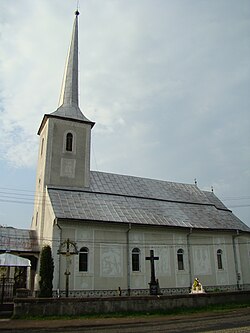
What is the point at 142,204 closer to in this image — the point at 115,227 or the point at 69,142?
the point at 115,227

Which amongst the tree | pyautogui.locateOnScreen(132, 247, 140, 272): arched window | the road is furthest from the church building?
the road

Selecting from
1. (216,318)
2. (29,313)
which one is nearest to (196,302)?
(216,318)

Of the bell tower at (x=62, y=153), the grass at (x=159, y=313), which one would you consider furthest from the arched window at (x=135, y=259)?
the grass at (x=159, y=313)

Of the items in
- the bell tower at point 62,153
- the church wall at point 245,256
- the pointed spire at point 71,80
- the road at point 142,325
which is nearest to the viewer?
the road at point 142,325

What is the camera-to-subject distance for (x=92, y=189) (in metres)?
28.3

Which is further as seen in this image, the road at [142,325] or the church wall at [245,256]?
the church wall at [245,256]

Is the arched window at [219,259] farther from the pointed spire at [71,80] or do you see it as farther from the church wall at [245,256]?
the pointed spire at [71,80]

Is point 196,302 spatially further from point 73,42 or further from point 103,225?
point 73,42

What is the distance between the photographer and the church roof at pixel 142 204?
24.8 metres

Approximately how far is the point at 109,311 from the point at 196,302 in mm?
4972

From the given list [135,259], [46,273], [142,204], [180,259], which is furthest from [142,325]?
[142,204]

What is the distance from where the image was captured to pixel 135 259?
24891 mm

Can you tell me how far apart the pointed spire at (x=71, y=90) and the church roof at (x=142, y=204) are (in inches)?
231

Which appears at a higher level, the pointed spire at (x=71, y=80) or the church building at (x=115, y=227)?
the pointed spire at (x=71, y=80)
